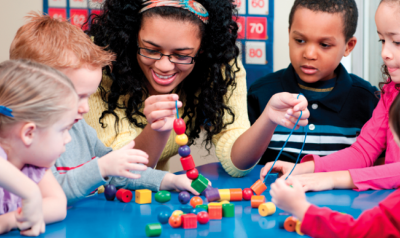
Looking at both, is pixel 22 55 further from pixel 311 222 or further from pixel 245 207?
pixel 311 222

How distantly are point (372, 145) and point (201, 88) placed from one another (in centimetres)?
66

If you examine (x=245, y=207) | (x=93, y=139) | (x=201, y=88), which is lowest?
(x=245, y=207)

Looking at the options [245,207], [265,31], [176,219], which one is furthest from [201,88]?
[265,31]

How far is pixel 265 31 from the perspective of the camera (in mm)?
2492

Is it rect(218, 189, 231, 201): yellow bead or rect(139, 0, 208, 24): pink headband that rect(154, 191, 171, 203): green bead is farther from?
rect(139, 0, 208, 24): pink headband

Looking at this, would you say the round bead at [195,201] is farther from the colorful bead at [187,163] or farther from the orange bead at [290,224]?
the orange bead at [290,224]

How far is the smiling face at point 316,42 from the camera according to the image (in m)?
1.46

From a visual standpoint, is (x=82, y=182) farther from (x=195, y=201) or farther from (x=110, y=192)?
(x=195, y=201)

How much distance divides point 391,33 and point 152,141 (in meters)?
0.85

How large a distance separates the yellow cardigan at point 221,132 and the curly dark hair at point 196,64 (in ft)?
0.07

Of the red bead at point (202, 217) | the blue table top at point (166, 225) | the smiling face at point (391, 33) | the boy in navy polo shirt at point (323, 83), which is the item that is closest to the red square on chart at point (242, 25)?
the boy in navy polo shirt at point (323, 83)

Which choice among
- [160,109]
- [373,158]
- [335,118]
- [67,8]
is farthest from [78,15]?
[373,158]

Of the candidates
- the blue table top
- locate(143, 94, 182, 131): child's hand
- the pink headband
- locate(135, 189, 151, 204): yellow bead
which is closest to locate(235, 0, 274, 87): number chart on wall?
the pink headband

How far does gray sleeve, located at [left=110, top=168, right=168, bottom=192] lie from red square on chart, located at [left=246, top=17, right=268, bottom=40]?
5.14ft
